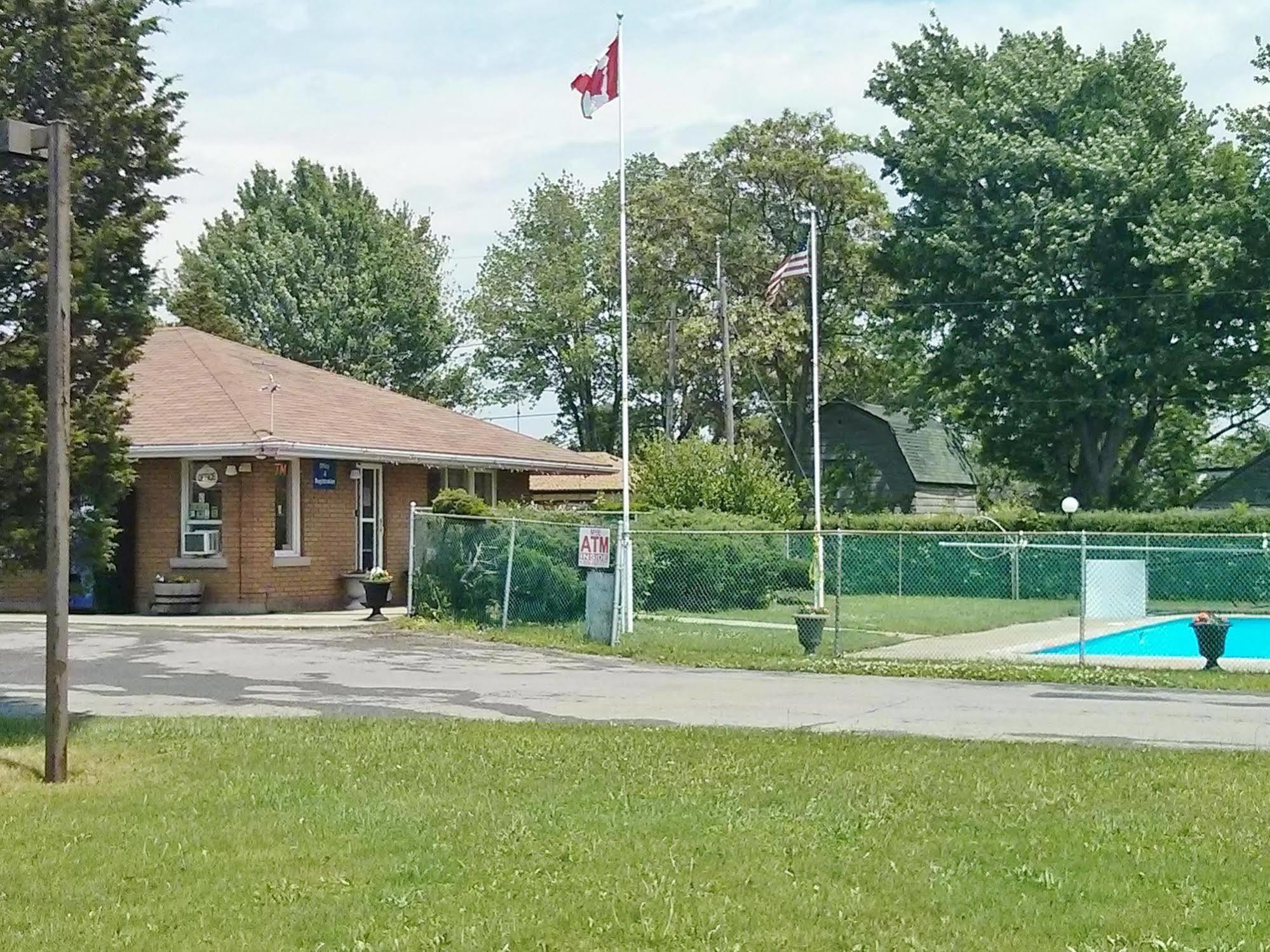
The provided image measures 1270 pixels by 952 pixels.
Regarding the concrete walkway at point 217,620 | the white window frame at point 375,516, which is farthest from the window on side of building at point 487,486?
the concrete walkway at point 217,620

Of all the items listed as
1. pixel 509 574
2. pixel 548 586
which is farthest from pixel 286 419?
pixel 548 586

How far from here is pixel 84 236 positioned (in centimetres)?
1171

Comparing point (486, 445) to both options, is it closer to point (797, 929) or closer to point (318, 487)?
point (318, 487)

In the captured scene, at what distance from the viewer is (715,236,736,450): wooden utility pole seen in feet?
138

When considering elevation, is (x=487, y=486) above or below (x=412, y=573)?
above

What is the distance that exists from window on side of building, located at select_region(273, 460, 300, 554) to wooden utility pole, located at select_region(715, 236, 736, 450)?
37.0 feet

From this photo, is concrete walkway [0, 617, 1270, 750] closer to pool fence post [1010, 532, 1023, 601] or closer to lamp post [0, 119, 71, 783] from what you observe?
lamp post [0, 119, 71, 783]

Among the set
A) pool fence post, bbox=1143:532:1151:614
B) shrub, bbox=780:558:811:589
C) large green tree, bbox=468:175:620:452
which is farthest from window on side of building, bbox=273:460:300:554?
large green tree, bbox=468:175:620:452

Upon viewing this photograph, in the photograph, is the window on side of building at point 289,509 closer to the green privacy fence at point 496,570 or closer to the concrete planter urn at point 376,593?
the concrete planter urn at point 376,593

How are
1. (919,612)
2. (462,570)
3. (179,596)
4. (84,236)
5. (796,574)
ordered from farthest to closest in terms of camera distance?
(796,574) < (919,612) < (179,596) < (462,570) < (84,236)

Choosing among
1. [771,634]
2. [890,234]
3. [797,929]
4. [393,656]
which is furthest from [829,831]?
[890,234]

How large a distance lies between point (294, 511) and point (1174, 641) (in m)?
15.4

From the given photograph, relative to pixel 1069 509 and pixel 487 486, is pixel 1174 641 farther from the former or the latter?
pixel 487 486

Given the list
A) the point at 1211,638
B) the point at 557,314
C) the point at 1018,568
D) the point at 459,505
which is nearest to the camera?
the point at 1211,638
